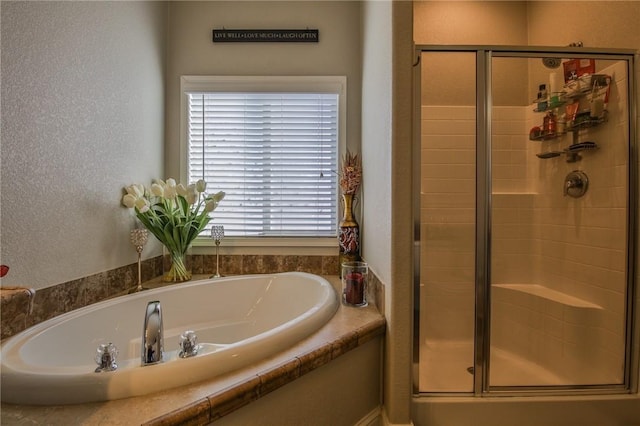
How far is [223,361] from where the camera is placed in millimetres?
822

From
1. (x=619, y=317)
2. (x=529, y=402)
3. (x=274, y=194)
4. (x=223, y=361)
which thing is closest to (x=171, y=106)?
(x=274, y=194)

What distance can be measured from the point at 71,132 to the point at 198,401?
126cm

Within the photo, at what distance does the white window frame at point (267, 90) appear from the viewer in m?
2.04

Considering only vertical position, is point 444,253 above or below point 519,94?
below

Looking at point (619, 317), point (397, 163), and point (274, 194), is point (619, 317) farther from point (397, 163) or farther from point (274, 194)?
point (274, 194)

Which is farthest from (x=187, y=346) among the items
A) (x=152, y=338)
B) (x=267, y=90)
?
(x=267, y=90)

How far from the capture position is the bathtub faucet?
80cm

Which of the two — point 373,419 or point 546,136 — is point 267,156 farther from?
point 546,136

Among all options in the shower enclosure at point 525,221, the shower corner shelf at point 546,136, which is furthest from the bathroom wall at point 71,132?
the shower corner shelf at point 546,136

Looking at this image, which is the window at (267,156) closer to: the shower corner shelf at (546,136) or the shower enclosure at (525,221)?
the shower enclosure at (525,221)

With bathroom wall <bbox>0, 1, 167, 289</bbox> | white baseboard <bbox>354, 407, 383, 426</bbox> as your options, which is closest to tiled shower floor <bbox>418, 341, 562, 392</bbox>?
white baseboard <bbox>354, 407, 383, 426</bbox>

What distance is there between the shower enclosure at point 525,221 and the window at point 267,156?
2.25ft

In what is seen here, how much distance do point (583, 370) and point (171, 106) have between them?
3.04 meters

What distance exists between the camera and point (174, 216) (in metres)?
1.74
